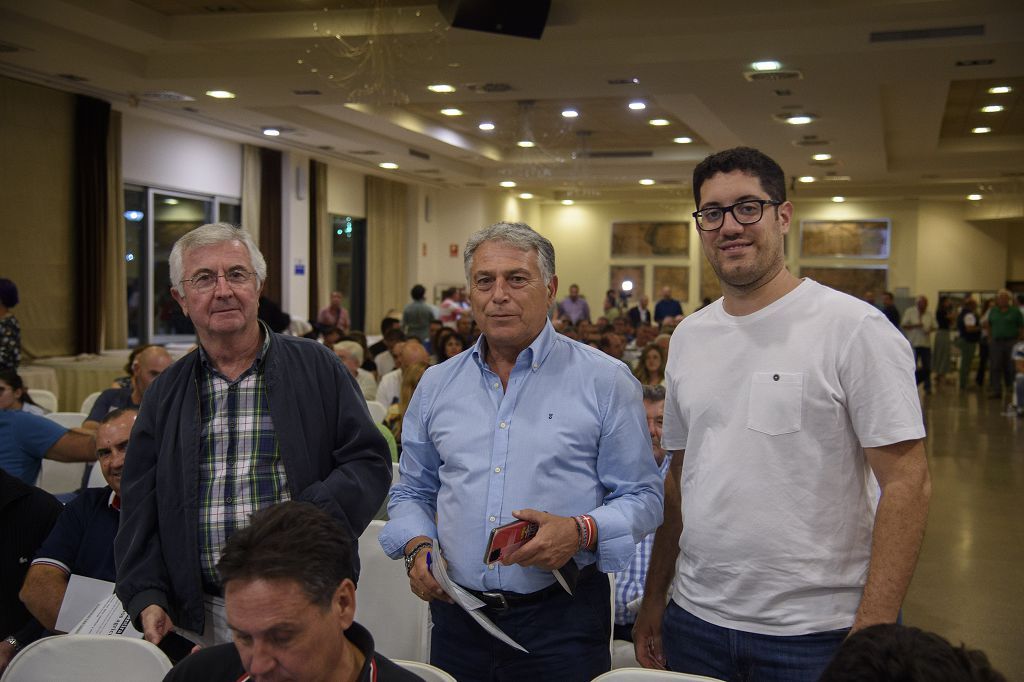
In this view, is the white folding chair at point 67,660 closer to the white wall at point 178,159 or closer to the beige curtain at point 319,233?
the white wall at point 178,159

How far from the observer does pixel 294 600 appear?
1.64 metres

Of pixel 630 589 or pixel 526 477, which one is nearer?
pixel 526 477

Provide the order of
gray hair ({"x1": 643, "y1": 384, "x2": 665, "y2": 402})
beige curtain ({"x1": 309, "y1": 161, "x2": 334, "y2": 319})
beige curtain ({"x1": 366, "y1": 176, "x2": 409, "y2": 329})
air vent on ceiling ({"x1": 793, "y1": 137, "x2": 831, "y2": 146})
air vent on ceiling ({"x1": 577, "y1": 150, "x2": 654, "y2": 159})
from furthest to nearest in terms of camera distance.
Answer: beige curtain ({"x1": 366, "y1": 176, "x2": 409, "y2": 329}) < air vent on ceiling ({"x1": 577, "y1": 150, "x2": 654, "y2": 159}) < beige curtain ({"x1": 309, "y1": 161, "x2": 334, "y2": 319}) < air vent on ceiling ({"x1": 793, "y1": 137, "x2": 831, "y2": 146}) < gray hair ({"x1": 643, "y1": 384, "x2": 665, "y2": 402})

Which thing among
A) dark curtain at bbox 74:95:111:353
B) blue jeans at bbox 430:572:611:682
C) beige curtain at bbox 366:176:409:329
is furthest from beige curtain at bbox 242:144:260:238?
blue jeans at bbox 430:572:611:682

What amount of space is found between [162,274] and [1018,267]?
67.4 ft

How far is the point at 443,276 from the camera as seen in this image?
67.4 feet

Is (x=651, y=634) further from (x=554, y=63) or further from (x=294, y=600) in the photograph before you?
(x=554, y=63)

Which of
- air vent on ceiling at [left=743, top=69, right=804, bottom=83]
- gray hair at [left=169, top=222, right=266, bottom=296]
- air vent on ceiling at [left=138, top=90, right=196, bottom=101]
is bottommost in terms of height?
gray hair at [left=169, top=222, right=266, bottom=296]

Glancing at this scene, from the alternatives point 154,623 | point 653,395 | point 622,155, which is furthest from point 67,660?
point 622,155

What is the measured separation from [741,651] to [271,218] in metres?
13.6

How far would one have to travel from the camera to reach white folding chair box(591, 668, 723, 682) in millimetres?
1965

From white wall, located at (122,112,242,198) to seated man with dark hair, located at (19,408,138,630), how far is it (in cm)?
980

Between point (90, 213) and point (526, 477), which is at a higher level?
point (90, 213)

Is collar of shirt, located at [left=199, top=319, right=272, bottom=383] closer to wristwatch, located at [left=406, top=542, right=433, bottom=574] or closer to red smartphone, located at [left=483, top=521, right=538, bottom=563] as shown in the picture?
wristwatch, located at [left=406, top=542, right=433, bottom=574]
